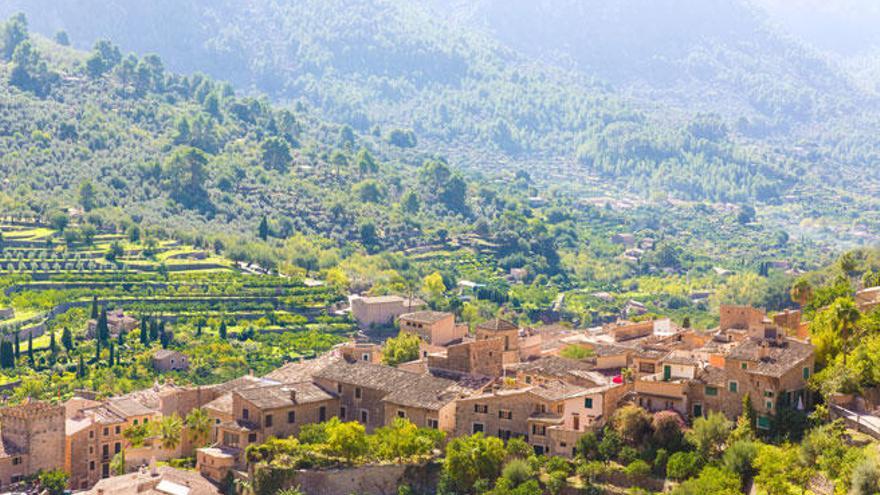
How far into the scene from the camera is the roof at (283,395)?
5506 centimetres

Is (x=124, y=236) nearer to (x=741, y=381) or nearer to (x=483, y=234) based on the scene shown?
(x=483, y=234)

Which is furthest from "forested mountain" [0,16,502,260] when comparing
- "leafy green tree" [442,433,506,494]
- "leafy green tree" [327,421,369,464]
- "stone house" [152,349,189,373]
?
"leafy green tree" [442,433,506,494]

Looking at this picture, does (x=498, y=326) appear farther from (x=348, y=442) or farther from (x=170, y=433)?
(x=170, y=433)

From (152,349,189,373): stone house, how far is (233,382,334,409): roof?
22.9 m

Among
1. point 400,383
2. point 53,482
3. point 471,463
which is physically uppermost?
point 400,383

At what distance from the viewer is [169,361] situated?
79.5 meters

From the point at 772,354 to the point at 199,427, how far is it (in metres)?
21.6

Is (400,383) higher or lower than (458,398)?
higher

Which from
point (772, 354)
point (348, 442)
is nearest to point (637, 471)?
point (772, 354)

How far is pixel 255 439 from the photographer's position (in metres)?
54.5

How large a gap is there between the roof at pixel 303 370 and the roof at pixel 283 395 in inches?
77.3

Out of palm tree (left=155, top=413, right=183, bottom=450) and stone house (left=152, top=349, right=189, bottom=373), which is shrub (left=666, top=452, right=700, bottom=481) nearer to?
palm tree (left=155, top=413, right=183, bottom=450)

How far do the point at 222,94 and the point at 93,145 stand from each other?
169 ft

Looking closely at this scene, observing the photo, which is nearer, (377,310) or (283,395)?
(283,395)
